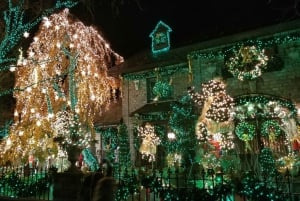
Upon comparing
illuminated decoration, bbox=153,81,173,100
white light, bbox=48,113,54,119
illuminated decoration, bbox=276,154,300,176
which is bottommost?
illuminated decoration, bbox=276,154,300,176

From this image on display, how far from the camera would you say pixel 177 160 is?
1609 centimetres

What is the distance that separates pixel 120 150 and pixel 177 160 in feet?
12.6

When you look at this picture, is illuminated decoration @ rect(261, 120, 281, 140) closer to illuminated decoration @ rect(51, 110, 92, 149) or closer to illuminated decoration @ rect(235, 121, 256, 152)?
illuminated decoration @ rect(235, 121, 256, 152)

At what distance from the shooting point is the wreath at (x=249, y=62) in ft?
47.4

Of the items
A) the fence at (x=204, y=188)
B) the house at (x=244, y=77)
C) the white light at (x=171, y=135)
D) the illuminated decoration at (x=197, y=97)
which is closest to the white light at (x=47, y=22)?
the house at (x=244, y=77)

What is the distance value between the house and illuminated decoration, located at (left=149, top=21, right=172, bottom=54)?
105cm

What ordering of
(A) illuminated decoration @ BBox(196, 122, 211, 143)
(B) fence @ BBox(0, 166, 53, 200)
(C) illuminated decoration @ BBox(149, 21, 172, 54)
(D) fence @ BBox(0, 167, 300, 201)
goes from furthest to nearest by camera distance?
(C) illuminated decoration @ BBox(149, 21, 172, 54) < (A) illuminated decoration @ BBox(196, 122, 211, 143) < (B) fence @ BBox(0, 166, 53, 200) < (D) fence @ BBox(0, 167, 300, 201)

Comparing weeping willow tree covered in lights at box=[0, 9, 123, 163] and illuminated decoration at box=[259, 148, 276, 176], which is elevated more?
weeping willow tree covered in lights at box=[0, 9, 123, 163]

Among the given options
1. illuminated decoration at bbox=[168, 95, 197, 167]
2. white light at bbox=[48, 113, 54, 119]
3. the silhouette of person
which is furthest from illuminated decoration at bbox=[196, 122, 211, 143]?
the silhouette of person

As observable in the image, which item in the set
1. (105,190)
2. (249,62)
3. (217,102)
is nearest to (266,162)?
(217,102)

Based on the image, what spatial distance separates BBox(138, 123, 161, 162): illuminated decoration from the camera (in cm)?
1789

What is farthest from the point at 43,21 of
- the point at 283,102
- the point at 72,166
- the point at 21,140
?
the point at 283,102

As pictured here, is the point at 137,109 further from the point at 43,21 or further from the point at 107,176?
the point at 107,176

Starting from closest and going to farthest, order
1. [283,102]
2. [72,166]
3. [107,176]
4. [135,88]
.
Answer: [107,176] → [72,166] → [283,102] → [135,88]
